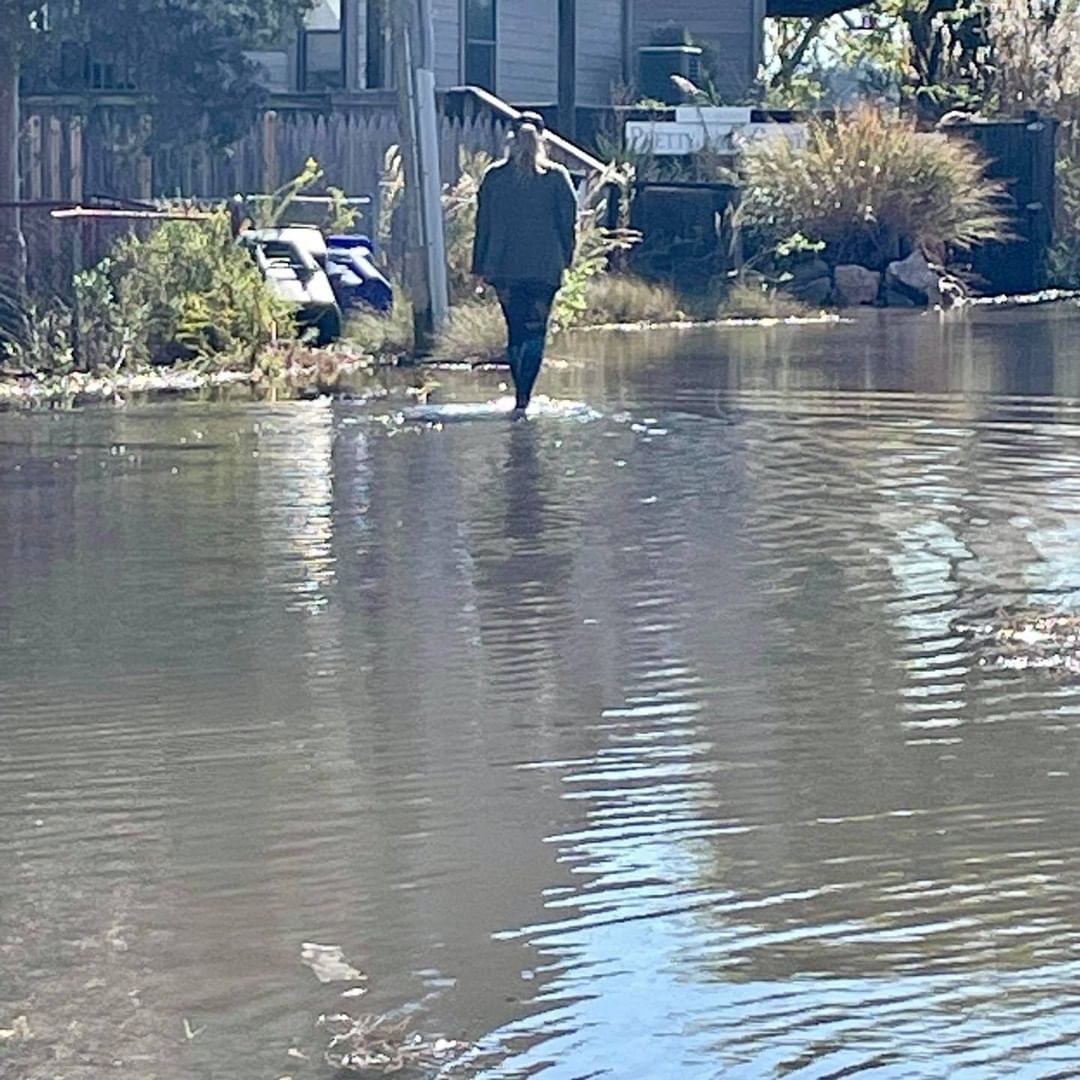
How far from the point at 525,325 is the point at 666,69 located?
74.0ft

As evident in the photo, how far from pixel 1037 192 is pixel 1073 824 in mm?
28792

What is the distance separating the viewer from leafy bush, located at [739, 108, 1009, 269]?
32.0m

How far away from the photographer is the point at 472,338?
2134 centimetres

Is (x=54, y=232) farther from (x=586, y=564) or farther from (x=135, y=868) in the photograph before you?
(x=135, y=868)

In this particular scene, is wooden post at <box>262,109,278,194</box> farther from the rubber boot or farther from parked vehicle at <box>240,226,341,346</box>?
the rubber boot

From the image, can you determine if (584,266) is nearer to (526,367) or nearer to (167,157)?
(167,157)

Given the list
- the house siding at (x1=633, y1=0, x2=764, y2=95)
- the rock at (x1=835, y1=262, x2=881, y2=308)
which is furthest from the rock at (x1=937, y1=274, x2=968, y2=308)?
the house siding at (x1=633, y1=0, x2=764, y2=95)

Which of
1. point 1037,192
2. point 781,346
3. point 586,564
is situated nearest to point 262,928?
point 586,564

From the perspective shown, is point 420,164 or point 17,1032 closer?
point 17,1032

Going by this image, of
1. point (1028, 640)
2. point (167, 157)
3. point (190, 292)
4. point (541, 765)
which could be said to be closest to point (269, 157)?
point (167, 157)

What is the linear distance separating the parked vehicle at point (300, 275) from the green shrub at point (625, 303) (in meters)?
5.27

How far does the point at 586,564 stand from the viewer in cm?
1073

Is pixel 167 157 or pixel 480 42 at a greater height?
pixel 480 42

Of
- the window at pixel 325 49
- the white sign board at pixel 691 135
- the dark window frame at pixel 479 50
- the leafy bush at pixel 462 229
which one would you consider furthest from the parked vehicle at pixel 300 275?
the dark window frame at pixel 479 50
